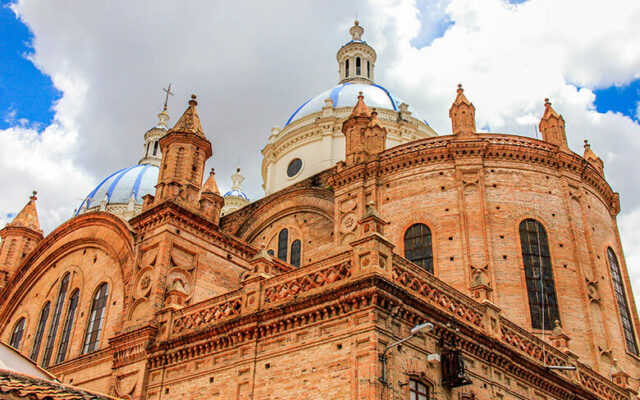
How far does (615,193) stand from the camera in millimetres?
30625

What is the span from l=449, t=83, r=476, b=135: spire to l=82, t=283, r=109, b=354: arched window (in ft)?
50.4

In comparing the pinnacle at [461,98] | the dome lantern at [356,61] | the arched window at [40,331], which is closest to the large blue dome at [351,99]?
the dome lantern at [356,61]

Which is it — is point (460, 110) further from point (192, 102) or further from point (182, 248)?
point (182, 248)

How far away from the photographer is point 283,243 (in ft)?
102

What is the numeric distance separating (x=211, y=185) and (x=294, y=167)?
8794mm

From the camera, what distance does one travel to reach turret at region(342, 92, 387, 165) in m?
28.9

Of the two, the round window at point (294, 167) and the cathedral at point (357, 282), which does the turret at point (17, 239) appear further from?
the round window at point (294, 167)

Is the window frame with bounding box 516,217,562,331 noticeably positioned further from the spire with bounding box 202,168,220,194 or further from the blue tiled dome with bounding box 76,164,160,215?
the blue tiled dome with bounding box 76,164,160,215

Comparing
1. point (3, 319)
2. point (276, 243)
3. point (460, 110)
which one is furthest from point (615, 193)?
point (3, 319)

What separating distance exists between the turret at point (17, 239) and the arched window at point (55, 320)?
20.3 feet

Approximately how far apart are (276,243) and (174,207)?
1001 cm

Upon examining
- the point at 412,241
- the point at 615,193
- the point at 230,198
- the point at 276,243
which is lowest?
the point at 412,241

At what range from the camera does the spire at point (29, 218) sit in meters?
32.6

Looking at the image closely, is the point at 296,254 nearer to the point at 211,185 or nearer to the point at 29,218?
the point at 211,185
